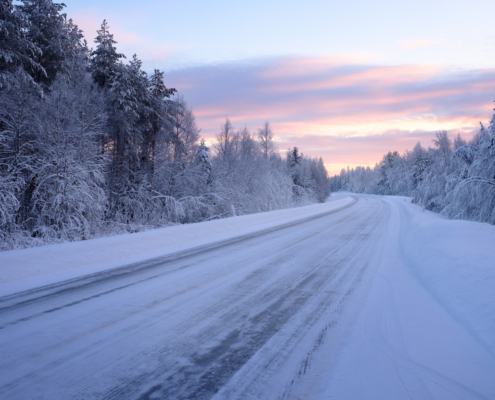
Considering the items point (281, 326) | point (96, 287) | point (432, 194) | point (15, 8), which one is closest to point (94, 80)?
point (15, 8)

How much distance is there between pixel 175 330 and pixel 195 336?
1.06ft

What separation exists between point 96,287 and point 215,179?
21982mm

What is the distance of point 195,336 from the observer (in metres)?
3.56

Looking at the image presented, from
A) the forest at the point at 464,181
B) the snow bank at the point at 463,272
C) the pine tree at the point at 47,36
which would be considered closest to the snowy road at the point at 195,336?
the snow bank at the point at 463,272

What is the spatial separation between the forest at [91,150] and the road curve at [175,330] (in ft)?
28.7

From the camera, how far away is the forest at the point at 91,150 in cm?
1327

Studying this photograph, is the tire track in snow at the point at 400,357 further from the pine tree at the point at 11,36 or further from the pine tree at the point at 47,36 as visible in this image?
the pine tree at the point at 47,36

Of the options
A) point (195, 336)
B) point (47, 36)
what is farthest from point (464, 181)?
point (47, 36)

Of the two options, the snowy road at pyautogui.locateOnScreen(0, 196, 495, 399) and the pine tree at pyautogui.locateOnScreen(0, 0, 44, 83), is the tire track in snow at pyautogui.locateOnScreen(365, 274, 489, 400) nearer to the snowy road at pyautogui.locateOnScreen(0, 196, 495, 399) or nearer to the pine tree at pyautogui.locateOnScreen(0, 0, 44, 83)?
the snowy road at pyautogui.locateOnScreen(0, 196, 495, 399)

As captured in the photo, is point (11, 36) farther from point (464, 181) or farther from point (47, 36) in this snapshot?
point (464, 181)

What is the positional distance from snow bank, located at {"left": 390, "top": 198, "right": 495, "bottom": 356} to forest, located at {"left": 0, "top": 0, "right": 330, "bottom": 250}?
12.7m

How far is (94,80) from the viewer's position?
21969 mm

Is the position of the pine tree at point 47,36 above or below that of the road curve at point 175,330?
above

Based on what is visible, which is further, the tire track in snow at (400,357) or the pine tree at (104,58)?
the pine tree at (104,58)
